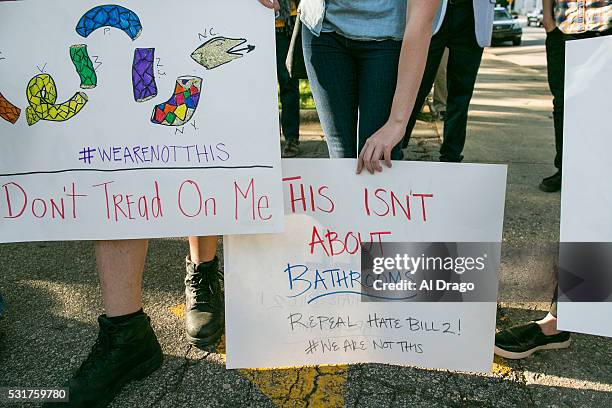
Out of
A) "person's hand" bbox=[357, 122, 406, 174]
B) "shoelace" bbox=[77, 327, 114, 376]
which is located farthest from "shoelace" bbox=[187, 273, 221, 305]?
"person's hand" bbox=[357, 122, 406, 174]

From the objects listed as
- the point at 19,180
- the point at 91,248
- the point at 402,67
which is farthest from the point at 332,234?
the point at 91,248

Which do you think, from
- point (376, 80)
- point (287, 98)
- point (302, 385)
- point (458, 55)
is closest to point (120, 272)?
point (302, 385)

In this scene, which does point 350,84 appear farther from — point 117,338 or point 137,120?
point 117,338

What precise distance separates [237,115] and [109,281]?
691 mm

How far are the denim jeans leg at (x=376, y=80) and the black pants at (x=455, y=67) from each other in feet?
4.20

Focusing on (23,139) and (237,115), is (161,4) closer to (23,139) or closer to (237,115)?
(237,115)

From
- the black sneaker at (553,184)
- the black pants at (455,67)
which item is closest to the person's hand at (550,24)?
the black pants at (455,67)

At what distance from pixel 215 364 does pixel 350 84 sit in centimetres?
108

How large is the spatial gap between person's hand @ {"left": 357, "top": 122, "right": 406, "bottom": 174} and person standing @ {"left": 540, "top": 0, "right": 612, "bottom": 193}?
161cm

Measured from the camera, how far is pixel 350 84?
1.86 m

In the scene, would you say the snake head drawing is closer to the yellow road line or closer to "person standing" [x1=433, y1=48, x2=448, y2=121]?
the yellow road line

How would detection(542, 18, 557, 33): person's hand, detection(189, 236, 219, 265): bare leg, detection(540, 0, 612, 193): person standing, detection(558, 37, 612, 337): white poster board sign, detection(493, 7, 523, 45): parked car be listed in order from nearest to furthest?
detection(558, 37, 612, 337): white poster board sign, detection(189, 236, 219, 265): bare leg, detection(540, 0, 612, 193): person standing, detection(542, 18, 557, 33): person's hand, detection(493, 7, 523, 45): parked car

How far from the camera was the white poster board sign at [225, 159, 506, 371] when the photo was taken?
5.74 feet

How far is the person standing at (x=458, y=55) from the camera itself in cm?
305
